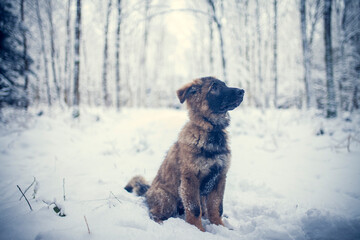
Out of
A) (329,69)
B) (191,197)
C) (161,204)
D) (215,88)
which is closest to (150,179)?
(161,204)

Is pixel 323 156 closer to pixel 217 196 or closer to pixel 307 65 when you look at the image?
pixel 217 196

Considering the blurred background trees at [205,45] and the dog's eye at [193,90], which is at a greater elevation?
the blurred background trees at [205,45]

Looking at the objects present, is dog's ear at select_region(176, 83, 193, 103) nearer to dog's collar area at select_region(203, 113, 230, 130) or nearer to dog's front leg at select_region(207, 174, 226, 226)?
dog's collar area at select_region(203, 113, 230, 130)

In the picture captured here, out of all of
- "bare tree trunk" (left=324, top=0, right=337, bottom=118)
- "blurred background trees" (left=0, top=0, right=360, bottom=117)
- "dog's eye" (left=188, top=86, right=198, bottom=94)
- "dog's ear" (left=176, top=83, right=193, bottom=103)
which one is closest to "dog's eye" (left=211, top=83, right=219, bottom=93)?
"dog's eye" (left=188, top=86, right=198, bottom=94)

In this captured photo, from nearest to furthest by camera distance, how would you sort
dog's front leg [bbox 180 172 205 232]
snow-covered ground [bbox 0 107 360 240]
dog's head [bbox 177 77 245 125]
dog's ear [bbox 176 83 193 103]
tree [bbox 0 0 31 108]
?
snow-covered ground [bbox 0 107 360 240] → dog's front leg [bbox 180 172 205 232] → dog's head [bbox 177 77 245 125] → dog's ear [bbox 176 83 193 103] → tree [bbox 0 0 31 108]

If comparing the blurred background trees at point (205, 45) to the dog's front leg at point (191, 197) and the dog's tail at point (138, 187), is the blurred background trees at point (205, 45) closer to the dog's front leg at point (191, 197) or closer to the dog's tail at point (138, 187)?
the dog's tail at point (138, 187)

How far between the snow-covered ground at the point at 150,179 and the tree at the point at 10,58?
0.75 metres

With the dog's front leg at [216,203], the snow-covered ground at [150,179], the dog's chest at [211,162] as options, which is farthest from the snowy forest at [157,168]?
the dog's chest at [211,162]

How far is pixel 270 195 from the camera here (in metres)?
3.02

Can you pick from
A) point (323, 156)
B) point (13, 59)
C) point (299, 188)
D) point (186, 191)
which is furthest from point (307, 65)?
point (13, 59)

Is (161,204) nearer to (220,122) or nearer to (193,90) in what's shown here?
(220,122)

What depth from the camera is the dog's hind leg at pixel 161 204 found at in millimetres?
2249

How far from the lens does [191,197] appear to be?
7.26ft

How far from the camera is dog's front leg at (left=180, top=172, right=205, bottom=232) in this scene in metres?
2.19
